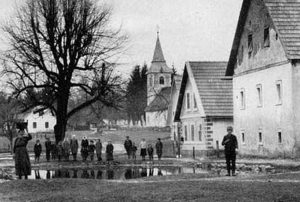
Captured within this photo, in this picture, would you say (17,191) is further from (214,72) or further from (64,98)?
(214,72)

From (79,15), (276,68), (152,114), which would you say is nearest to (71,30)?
(79,15)

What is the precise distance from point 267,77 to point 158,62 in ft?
357

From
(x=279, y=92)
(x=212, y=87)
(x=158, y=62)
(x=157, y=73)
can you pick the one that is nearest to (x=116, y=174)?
(x=279, y=92)

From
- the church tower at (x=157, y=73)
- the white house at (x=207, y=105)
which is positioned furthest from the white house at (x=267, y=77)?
the church tower at (x=157, y=73)

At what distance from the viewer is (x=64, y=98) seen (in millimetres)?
45688

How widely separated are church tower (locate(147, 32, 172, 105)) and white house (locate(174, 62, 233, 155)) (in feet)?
304

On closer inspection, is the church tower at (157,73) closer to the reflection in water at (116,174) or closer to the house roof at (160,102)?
the house roof at (160,102)

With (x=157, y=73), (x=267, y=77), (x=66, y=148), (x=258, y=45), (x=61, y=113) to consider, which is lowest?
(x=66, y=148)

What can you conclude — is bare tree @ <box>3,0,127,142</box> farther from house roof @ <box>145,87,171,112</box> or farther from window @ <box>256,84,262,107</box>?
house roof @ <box>145,87,171,112</box>

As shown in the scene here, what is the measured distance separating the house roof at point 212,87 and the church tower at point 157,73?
3700 inches

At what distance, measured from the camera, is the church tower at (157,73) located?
144875 mm

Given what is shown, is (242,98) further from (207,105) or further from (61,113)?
(61,113)

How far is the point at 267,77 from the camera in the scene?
122 ft

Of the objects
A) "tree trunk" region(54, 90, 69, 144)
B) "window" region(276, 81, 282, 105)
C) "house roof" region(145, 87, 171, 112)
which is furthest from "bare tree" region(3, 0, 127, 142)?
"house roof" region(145, 87, 171, 112)
